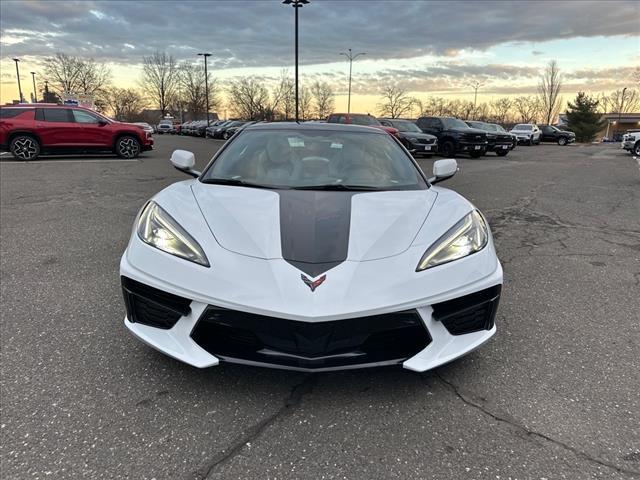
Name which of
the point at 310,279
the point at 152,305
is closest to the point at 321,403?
the point at 310,279

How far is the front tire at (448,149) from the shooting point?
1920cm

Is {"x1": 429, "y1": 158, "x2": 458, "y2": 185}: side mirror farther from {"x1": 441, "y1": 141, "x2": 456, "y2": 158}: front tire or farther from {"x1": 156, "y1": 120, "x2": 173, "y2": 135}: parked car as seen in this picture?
{"x1": 156, "y1": 120, "x2": 173, "y2": 135}: parked car

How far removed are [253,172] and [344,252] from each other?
1314mm

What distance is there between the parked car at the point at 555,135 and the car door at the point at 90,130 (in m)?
38.4

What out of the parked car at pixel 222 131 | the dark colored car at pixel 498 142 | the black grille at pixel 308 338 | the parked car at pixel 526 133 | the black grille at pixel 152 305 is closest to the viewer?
the black grille at pixel 308 338

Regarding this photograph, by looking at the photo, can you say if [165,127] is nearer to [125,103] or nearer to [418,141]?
[125,103]

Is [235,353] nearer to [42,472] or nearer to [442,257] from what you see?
[42,472]

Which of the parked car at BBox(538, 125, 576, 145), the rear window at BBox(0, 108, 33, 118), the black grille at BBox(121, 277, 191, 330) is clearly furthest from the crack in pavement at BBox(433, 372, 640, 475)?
the parked car at BBox(538, 125, 576, 145)

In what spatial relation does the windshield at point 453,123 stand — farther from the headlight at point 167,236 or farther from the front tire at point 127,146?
the headlight at point 167,236

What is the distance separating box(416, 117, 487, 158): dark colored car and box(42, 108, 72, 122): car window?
1400 centimetres

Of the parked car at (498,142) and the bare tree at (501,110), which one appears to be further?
the bare tree at (501,110)

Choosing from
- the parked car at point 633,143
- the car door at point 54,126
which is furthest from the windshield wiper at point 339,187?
the parked car at point 633,143

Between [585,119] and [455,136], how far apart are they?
185 ft

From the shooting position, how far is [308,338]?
2.02 m
